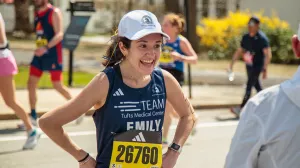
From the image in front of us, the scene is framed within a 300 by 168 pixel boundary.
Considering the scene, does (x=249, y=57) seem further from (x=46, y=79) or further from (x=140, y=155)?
(x=140, y=155)

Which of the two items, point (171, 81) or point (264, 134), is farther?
point (171, 81)

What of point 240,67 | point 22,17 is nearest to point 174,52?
point 240,67

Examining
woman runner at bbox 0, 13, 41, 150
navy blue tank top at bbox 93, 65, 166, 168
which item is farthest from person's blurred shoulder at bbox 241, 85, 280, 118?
woman runner at bbox 0, 13, 41, 150

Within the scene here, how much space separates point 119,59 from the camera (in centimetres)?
329

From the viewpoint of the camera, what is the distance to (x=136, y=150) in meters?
3.23

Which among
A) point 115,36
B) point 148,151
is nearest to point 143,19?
point 115,36

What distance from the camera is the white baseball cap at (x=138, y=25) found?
3.05m

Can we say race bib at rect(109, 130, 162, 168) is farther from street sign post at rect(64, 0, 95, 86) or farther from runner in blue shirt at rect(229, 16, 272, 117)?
street sign post at rect(64, 0, 95, 86)

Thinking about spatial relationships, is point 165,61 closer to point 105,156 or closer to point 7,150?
point 7,150

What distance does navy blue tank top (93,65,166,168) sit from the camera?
3.17 metres

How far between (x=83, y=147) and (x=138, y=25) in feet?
15.6

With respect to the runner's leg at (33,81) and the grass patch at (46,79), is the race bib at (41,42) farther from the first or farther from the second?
the grass patch at (46,79)

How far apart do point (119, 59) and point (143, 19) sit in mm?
324

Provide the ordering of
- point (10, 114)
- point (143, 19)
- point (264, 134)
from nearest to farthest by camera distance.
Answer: point (264, 134) < point (143, 19) < point (10, 114)
